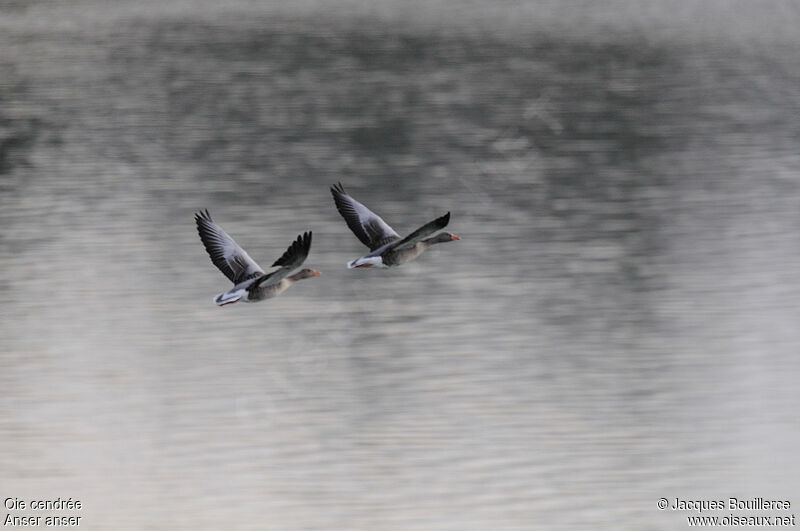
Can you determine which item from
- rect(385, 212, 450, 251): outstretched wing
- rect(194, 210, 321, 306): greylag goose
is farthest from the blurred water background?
rect(385, 212, 450, 251): outstretched wing

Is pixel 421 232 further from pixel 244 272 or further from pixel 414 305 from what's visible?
pixel 414 305

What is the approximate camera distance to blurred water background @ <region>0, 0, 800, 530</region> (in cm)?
495

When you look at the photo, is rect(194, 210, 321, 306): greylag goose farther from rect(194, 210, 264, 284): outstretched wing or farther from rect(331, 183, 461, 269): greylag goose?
rect(331, 183, 461, 269): greylag goose

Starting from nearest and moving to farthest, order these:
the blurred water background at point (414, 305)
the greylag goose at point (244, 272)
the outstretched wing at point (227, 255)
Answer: the greylag goose at point (244, 272)
the blurred water background at point (414, 305)
the outstretched wing at point (227, 255)

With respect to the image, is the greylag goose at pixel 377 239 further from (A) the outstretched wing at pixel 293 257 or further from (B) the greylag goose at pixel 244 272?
(A) the outstretched wing at pixel 293 257

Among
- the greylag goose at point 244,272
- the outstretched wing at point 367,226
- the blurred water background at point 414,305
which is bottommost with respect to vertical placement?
the blurred water background at point 414,305

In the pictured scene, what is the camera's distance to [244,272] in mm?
5113

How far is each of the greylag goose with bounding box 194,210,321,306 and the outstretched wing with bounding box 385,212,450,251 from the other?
0.36 m

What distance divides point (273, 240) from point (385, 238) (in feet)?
6.75

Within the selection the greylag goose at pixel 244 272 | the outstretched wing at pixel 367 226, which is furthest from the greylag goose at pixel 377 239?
the greylag goose at pixel 244 272

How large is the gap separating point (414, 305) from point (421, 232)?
64.8 inches

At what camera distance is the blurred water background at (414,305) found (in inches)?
195

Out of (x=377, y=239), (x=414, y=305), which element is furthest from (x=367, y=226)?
(x=414, y=305)

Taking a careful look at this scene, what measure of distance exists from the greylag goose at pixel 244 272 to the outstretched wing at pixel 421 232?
1.18 ft
